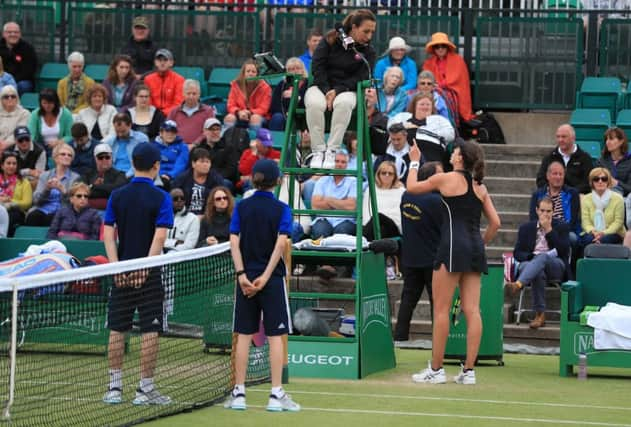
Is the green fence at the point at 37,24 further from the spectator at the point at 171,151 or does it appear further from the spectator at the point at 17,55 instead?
the spectator at the point at 171,151

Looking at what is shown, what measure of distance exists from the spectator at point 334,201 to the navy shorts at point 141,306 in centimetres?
622

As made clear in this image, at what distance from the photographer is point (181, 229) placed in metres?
16.5

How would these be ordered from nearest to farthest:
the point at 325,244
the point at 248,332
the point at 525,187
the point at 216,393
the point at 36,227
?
1. the point at 248,332
2. the point at 216,393
3. the point at 325,244
4. the point at 36,227
5. the point at 525,187

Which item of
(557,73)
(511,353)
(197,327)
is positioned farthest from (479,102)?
(197,327)

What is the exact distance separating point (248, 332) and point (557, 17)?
12232mm

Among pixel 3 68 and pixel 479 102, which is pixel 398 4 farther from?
pixel 3 68

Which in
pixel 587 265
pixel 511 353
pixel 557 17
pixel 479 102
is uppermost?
pixel 557 17

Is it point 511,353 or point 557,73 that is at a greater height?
point 557,73

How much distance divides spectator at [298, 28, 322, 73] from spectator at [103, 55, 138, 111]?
250 centimetres

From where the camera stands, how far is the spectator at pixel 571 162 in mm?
17469

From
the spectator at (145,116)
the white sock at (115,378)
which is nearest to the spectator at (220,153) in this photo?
the spectator at (145,116)

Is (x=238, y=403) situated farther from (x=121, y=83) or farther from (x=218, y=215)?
(x=121, y=83)

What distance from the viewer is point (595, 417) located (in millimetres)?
10211

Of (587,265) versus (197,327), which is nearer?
(197,327)
